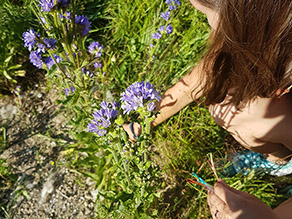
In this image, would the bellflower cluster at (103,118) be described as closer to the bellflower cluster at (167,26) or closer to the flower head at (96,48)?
the flower head at (96,48)

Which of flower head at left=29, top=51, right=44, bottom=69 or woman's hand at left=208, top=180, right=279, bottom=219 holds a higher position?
flower head at left=29, top=51, right=44, bottom=69

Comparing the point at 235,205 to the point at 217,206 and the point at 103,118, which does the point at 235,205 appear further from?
the point at 103,118

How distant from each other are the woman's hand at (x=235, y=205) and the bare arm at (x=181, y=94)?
62 cm

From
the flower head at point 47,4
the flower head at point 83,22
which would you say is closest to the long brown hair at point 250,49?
the flower head at point 83,22

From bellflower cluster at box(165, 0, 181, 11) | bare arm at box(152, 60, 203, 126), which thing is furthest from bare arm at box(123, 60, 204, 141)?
bellflower cluster at box(165, 0, 181, 11)

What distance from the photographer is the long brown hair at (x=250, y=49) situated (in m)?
1.20

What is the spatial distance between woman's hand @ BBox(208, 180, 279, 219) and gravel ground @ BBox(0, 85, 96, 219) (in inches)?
36.0

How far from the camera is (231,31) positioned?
1.33 m

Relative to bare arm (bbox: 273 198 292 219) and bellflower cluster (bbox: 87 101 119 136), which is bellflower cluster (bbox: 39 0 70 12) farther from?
bare arm (bbox: 273 198 292 219)

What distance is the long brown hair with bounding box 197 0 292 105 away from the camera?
47.1 inches

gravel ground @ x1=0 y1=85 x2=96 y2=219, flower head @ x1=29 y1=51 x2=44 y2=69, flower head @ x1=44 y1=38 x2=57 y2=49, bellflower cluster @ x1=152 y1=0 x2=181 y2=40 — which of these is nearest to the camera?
flower head @ x1=44 y1=38 x2=57 y2=49

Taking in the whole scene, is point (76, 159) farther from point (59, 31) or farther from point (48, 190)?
point (59, 31)

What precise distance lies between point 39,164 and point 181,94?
1174 millimetres

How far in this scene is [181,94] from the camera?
195 centimetres
